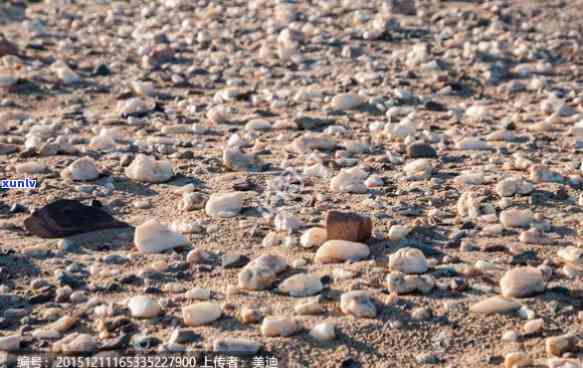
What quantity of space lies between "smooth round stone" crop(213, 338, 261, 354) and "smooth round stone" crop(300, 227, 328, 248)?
0.75 metres

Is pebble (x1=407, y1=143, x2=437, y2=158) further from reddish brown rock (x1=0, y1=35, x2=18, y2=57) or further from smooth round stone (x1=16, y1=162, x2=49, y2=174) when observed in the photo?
reddish brown rock (x1=0, y1=35, x2=18, y2=57)

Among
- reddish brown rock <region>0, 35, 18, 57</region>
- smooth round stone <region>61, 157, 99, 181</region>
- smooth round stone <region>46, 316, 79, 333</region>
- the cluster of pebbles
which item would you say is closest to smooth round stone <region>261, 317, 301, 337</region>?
the cluster of pebbles

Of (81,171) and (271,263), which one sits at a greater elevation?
(81,171)

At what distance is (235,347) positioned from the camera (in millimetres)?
2959

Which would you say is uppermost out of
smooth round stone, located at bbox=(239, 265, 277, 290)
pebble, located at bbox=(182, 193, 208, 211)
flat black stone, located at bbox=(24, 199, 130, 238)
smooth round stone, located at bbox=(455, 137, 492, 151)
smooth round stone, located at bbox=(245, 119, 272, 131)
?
smooth round stone, located at bbox=(245, 119, 272, 131)

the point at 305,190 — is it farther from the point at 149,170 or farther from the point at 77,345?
the point at 77,345

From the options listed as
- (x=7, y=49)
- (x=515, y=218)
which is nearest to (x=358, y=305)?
(x=515, y=218)

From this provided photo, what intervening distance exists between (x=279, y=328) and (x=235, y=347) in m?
0.16

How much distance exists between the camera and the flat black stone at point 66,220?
385cm

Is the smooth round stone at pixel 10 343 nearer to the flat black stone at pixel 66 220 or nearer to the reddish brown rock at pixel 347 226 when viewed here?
the flat black stone at pixel 66 220

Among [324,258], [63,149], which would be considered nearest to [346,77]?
[63,149]

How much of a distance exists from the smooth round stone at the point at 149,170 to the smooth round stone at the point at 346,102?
1.40 metres

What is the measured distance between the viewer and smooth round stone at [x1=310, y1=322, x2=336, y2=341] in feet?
9.85

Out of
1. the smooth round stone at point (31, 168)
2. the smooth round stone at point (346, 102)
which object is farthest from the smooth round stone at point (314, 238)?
the smooth round stone at point (346, 102)
